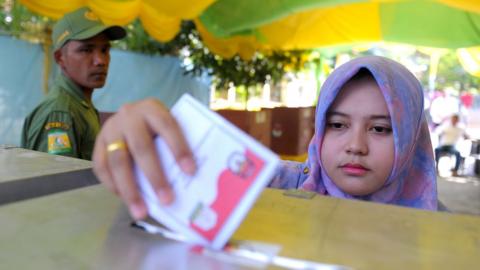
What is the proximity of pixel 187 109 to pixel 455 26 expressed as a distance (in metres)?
4.18

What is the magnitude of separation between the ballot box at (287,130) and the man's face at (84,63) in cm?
225

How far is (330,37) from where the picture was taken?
4512 mm

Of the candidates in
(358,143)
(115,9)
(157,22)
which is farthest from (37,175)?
(157,22)

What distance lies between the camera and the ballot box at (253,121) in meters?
3.30

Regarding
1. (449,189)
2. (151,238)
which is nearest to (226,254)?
(151,238)

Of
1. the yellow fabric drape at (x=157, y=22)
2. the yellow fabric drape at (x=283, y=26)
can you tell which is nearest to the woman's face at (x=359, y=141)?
the yellow fabric drape at (x=283, y=26)

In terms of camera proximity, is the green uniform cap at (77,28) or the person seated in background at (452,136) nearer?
the green uniform cap at (77,28)

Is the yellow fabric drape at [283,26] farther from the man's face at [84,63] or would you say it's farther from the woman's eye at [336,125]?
the woman's eye at [336,125]

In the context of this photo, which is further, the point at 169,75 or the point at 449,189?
the point at 449,189

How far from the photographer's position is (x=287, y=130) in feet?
12.8

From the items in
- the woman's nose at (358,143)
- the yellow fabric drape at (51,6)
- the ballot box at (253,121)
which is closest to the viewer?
the woman's nose at (358,143)

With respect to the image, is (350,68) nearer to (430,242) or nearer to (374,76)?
(374,76)

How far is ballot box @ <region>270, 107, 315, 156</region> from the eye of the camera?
3865mm

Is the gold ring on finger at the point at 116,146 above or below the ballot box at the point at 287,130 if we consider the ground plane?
above
